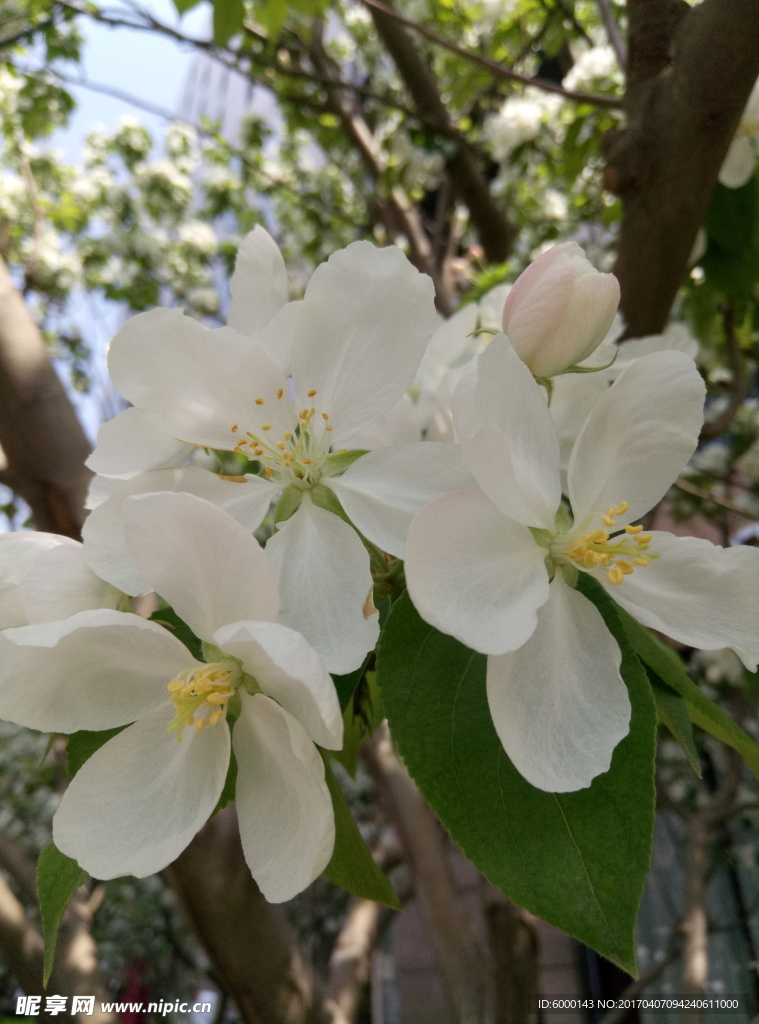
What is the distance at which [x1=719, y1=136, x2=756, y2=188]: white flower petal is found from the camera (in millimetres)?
1155

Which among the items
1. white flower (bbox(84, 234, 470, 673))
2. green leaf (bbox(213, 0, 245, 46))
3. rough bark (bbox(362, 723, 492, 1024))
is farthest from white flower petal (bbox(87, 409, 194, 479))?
rough bark (bbox(362, 723, 492, 1024))

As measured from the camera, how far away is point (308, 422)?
586 mm

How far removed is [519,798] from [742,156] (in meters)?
1.10

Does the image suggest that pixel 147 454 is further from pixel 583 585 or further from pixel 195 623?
pixel 583 585

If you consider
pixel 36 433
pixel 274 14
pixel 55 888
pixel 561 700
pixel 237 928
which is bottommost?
pixel 237 928

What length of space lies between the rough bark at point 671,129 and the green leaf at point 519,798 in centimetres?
79

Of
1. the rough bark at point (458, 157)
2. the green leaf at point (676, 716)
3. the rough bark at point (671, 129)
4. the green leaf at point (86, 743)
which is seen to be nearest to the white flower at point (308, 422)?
the green leaf at point (86, 743)

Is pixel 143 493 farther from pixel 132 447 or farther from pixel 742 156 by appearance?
pixel 742 156

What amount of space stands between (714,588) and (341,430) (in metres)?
0.28

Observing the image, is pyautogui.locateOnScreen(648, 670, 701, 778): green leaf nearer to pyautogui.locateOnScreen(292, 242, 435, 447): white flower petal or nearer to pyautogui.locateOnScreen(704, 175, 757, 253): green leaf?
pyautogui.locateOnScreen(292, 242, 435, 447): white flower petal

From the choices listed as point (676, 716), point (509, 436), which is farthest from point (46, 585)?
point (676, 716)

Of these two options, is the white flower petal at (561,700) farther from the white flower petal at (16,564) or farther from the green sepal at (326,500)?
the white flower petal at (16,564)

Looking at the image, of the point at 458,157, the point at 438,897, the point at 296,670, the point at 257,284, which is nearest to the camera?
the point at 296,670

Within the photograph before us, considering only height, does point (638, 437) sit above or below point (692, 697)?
above
